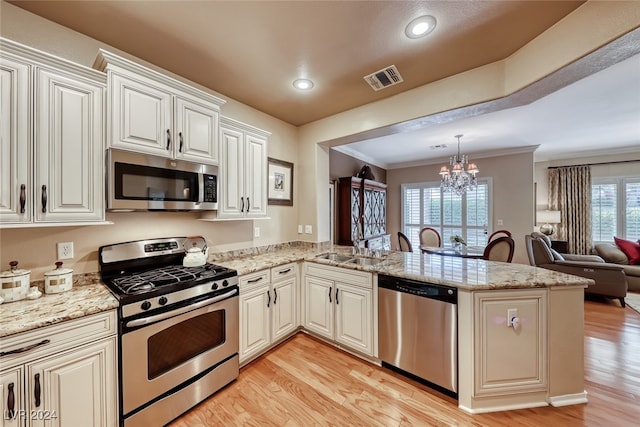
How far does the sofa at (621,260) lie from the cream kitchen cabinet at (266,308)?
17.8 feet

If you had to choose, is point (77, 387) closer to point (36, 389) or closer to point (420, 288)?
point (36, 389)

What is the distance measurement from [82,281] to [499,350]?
10.00ft

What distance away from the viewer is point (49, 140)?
4.57ft

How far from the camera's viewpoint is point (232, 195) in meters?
2.40

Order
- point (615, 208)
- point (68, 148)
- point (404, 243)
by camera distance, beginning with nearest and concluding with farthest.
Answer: point (68, 148) → point (404, 243) → point (615, 208)

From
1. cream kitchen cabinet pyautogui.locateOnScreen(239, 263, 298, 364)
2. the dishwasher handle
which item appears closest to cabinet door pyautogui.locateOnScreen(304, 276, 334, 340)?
cream kitchen cabinet pyautogui.locateOnScreen(239, 263, 298, 364)

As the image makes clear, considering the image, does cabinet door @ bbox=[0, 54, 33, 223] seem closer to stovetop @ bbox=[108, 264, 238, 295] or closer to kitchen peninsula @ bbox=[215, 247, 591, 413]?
stovetop @ bbox=[108, 264, 238, 295]

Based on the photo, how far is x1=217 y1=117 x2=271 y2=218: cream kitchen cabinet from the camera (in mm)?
2338

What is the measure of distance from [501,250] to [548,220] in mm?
3465

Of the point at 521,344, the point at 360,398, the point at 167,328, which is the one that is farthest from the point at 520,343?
the point at 167,328

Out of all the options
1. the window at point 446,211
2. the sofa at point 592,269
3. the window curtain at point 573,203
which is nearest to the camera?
the sofa at point 592,269

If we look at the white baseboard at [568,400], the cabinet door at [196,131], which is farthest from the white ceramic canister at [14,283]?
the white baseboard at [568,400]

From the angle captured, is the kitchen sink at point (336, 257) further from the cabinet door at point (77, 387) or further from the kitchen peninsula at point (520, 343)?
the cabinet door at point (77, 387)

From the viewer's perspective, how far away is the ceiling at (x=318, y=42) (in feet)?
4.93
